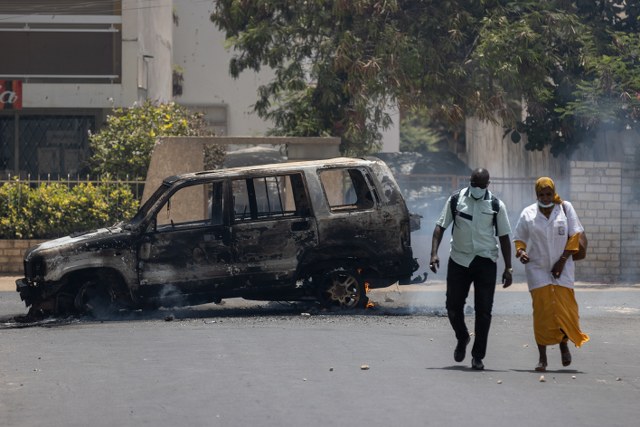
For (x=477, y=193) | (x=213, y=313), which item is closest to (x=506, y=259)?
(x=477, y=193)

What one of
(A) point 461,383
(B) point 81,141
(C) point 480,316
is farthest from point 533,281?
(B) point 81,141

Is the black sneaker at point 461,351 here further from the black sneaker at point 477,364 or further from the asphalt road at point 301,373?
the black sneaker at point 477,364

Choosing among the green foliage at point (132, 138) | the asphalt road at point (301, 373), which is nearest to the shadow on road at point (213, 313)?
the asphalt road at point (301, 373)

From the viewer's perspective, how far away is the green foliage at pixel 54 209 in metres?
20.5

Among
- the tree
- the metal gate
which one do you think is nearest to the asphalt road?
the tree

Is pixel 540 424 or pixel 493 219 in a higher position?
pixel 493 219

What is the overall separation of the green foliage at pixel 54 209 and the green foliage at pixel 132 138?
1008mm

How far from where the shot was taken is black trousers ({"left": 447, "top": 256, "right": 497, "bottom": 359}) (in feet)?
33.0

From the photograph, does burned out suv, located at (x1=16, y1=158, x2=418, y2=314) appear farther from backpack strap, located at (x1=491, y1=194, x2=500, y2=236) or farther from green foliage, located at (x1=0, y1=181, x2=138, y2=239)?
green foliage, located at (x1=0, y1=181, x2=138, y2=239)

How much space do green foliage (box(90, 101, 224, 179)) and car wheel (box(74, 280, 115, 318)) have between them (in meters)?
7.87

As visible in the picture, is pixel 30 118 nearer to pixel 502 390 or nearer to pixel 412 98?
pixel 412 98

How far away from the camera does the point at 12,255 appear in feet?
66.7

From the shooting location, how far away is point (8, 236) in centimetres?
2052

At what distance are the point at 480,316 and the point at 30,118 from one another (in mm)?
19370
